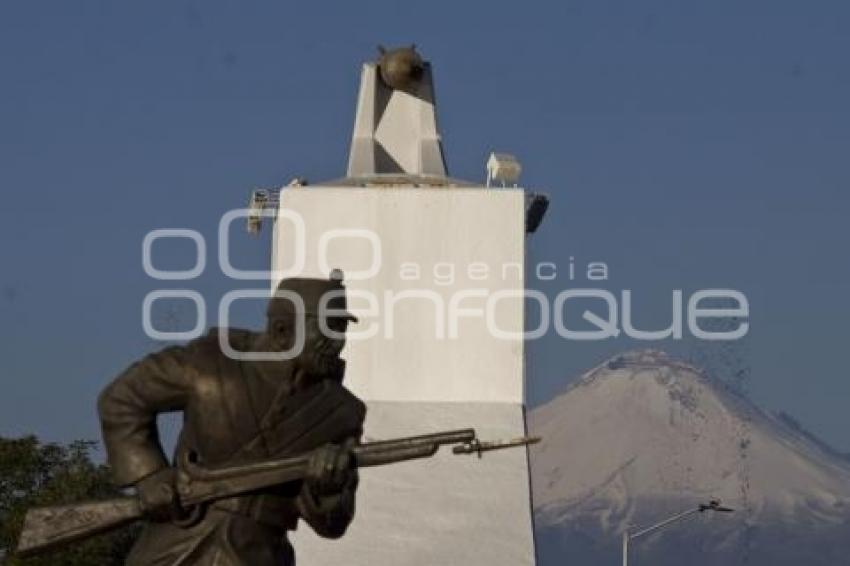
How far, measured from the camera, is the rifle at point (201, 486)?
41.3 feet

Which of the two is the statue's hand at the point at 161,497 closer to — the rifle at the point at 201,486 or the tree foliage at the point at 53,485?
the rifle at the point at 201,486

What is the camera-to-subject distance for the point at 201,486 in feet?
41.5

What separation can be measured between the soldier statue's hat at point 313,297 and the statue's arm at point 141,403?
477mm

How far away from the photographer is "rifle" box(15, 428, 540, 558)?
1259 centimetres

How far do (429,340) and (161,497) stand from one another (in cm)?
1780

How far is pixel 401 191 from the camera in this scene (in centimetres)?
3080

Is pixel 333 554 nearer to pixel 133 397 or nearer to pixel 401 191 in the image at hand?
pixel 401 191

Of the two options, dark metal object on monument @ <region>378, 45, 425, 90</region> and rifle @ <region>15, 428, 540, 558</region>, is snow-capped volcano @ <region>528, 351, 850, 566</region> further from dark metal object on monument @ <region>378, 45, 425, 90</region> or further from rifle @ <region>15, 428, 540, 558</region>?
rifle @ <region>15, 428, 540, 558</region>

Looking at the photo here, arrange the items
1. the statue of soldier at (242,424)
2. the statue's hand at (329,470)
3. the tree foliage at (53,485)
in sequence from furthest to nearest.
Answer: the tree foliage at (53,485), the statue of soldier at (242,424), the statue's hand at (329,470)

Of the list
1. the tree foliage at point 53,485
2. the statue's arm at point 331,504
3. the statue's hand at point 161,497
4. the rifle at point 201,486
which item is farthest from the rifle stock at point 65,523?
the tree foliage at point 53,485

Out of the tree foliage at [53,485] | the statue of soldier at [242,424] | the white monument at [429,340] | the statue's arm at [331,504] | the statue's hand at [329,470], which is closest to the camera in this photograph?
the statue's hand at [329,470]

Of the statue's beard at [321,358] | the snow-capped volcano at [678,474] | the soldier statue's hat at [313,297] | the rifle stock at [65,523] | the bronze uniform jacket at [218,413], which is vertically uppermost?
the snow-capped volcano at [678,474]

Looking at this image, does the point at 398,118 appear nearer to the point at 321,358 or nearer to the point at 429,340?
the point at 429,340

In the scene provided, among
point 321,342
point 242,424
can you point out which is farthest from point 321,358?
point 242,424
